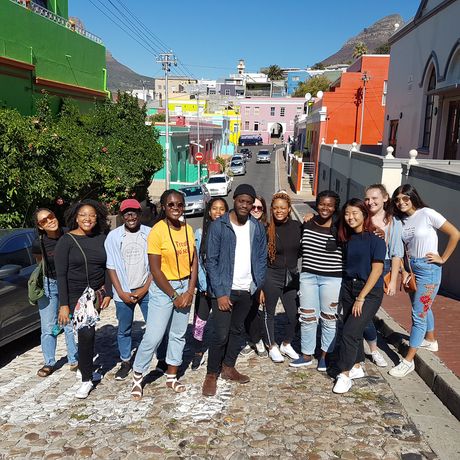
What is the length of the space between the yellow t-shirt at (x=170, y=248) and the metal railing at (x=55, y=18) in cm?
1253

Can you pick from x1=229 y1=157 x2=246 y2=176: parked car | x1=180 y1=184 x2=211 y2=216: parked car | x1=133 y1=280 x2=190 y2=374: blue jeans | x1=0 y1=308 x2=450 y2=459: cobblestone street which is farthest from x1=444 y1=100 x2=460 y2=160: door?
x1=229 y1=157 x2=246 y2=176: parked car

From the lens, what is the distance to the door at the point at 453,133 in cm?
1488

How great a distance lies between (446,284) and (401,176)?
3.46 metres

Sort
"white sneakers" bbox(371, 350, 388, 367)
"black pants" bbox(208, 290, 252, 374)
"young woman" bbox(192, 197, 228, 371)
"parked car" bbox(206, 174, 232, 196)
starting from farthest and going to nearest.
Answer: "parked car" bbox(206, 174, 232, 196), "white sneakers" bbox(371, 350, 388, 367), "young woman" bbox(192, 197, 228, 371), "black pants" bbox(208, 290, 252, 374)

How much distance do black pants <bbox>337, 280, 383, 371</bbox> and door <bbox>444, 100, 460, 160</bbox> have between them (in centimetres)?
1238

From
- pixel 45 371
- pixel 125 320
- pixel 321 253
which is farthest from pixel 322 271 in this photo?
pixel 45 371

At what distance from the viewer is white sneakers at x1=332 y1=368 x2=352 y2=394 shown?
4.16 metres

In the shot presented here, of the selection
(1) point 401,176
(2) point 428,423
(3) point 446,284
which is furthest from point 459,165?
(2) point 428,423

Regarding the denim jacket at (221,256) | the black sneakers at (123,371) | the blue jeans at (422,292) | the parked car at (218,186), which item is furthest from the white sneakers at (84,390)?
the parked car at (218,186)

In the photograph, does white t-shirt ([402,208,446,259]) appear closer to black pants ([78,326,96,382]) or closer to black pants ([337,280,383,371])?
black pants ([337,280,383,371])

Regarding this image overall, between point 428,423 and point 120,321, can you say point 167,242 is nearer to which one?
point 120,321

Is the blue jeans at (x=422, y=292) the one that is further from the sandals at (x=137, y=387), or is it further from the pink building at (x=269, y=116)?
the pink building at (x=269, y=116)

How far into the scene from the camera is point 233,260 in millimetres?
4051

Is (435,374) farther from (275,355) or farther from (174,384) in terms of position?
(174,384)
